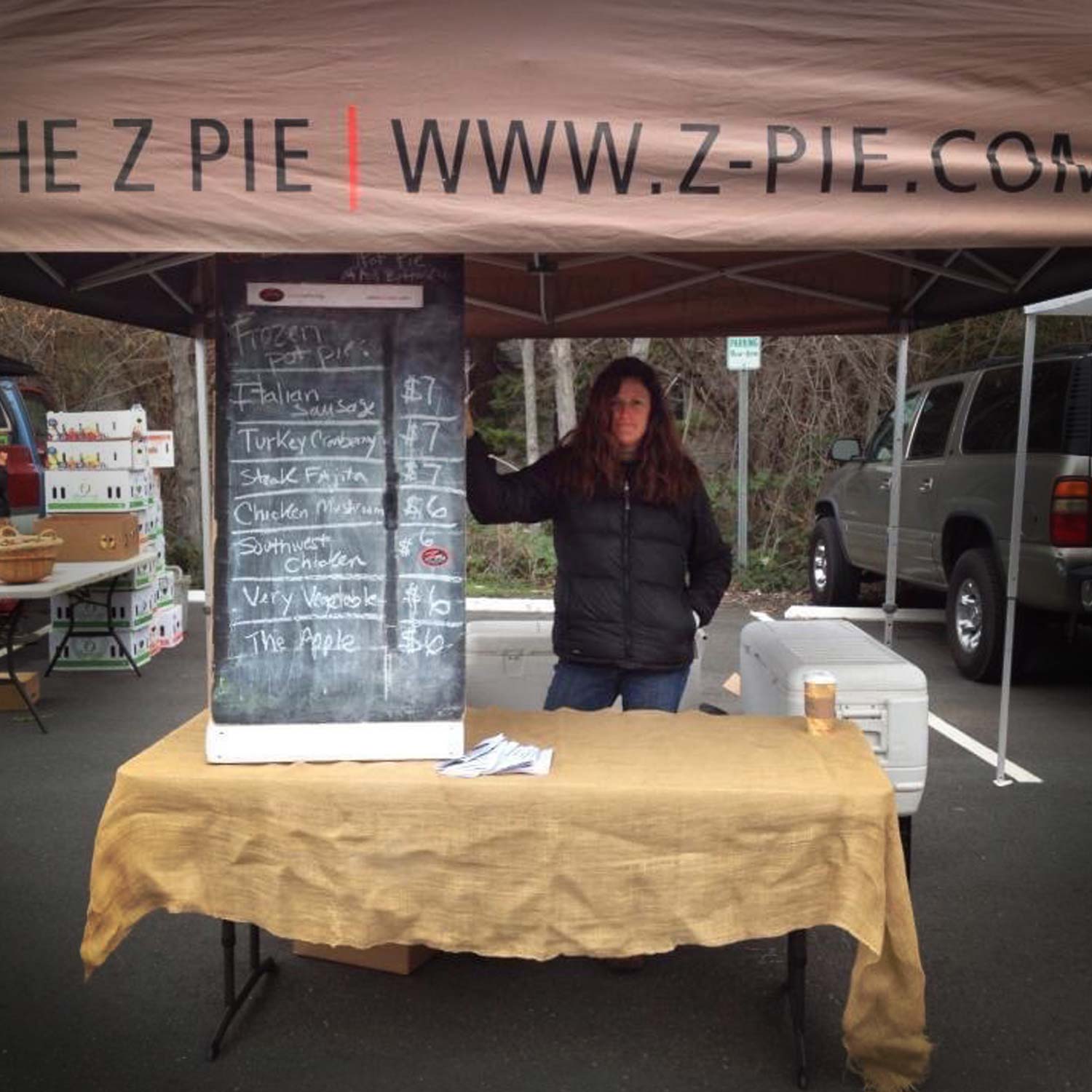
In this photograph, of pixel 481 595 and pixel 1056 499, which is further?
pixel 481 595

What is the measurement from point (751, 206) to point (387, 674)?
1425 millimetres

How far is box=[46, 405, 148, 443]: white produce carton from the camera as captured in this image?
26.2ft

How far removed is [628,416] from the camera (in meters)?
3.60

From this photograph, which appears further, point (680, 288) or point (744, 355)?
point (744, 355)

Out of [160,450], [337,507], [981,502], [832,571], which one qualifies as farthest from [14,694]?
[832,571]

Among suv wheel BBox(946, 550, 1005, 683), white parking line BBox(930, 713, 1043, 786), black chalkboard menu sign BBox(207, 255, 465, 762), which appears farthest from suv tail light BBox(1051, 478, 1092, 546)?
black chalkboard menu sign BBox(207, 255, 465, 762)

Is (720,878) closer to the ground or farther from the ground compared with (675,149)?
closer to the ground

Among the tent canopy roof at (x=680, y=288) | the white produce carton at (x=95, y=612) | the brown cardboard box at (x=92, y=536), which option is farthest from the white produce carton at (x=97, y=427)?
the tent canopy roof at (x=680, y=288)

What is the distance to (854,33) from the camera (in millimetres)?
2373

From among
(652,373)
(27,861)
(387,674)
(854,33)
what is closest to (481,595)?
(27,861)

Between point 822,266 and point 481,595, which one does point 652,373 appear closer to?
point 822,266

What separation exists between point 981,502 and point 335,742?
5838 mm

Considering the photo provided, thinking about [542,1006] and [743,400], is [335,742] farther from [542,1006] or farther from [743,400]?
[743,400]

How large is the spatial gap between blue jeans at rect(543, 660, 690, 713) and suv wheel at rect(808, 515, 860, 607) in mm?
6894
